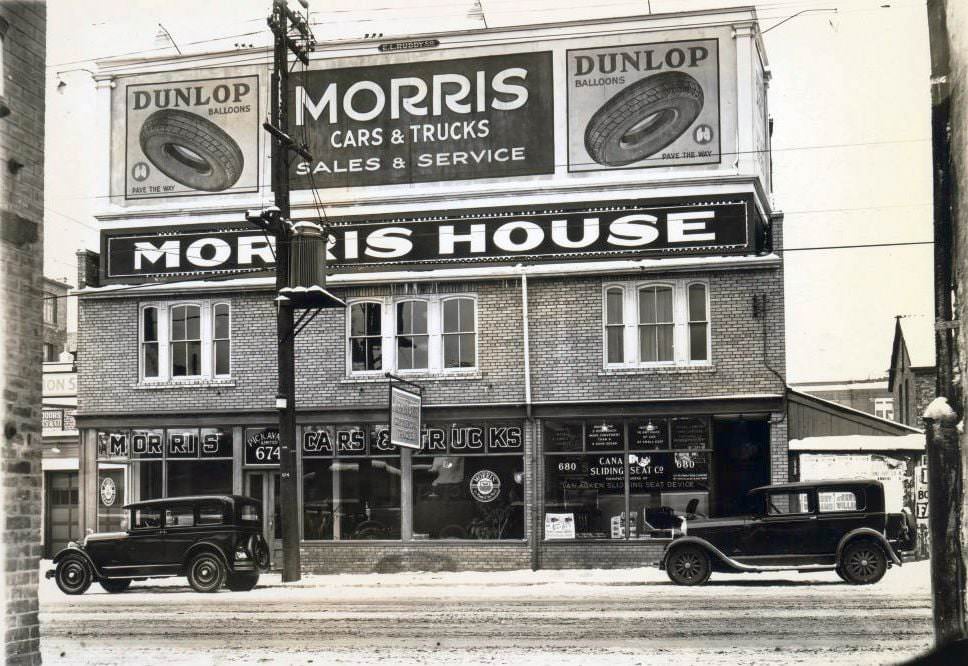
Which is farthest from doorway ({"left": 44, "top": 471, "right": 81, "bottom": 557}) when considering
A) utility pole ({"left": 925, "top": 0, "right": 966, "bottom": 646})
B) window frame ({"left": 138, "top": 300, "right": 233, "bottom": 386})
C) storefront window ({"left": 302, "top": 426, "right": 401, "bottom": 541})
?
utility pole ({"left": 925, "top": 0, "right": 966, "bottom": 646})

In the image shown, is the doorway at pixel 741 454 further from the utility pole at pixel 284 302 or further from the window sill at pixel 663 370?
the utility pole at pixel 284 302

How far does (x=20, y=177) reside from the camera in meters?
9.55

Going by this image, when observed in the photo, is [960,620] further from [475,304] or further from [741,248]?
[475,304]

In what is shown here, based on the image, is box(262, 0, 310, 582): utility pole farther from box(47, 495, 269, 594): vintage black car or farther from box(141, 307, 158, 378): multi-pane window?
box(141, 307, 158, 378): multi-pane window

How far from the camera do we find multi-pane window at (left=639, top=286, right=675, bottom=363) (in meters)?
19.8

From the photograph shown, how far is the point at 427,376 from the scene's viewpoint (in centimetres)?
2034

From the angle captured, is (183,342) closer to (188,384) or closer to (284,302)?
(188,384)

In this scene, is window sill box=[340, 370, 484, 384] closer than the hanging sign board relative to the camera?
No

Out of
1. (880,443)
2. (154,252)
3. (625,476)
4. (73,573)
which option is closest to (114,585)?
(73,573)

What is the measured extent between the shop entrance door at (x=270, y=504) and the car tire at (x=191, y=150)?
5.06m

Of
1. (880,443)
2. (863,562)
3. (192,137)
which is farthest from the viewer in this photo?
(192,137)

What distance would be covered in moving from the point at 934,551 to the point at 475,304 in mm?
11909

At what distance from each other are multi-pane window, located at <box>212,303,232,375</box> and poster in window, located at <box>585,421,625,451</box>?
253 inches

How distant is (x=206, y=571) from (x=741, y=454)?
9.28 meters
